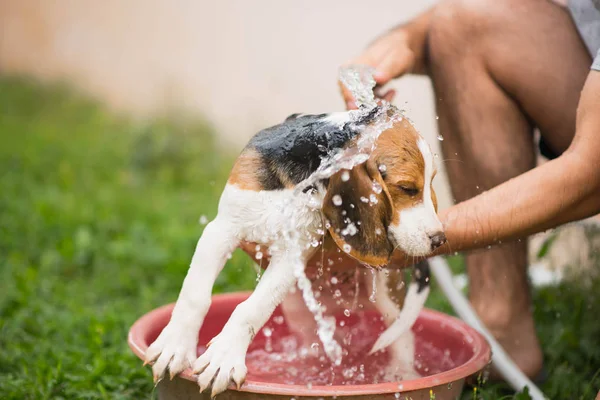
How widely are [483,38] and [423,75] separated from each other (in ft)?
1.08

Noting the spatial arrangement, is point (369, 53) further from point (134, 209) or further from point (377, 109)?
point (134, 209)

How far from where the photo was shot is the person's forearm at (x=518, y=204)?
6.43 feet

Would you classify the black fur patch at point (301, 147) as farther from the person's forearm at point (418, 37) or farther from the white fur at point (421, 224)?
the person's forearm at point (418, 37)

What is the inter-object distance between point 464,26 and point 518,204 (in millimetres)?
802

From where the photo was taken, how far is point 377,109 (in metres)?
1.85

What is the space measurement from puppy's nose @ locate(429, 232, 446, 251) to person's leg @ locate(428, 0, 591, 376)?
0.71m

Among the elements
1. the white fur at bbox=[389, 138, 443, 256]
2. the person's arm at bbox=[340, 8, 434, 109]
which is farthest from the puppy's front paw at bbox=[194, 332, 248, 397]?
the person's arm at bbox=[340, 8, 434, 109]

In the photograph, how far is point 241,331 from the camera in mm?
1776

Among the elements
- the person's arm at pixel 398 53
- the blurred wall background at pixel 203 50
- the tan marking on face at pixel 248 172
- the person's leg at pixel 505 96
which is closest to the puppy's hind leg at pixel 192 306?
the tan marking on face at pixel 248 172

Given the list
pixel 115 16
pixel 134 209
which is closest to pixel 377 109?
pixel 134 209

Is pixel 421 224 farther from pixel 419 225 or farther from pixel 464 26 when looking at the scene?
pixel 464 26

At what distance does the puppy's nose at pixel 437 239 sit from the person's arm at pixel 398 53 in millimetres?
688

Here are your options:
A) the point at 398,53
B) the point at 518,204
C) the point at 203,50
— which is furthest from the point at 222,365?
the point at 203,50

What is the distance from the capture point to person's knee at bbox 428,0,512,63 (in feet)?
8.15
